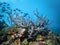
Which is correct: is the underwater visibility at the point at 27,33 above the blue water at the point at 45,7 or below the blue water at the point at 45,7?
below

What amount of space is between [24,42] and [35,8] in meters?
0.98

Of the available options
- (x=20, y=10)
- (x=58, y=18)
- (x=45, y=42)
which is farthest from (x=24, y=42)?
(x=58, y=18)

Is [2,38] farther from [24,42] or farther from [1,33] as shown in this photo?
[24,42]

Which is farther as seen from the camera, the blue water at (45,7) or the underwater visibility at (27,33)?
the blue water at (45,7)

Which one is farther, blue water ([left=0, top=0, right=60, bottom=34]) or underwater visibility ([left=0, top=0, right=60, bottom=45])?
blue water ([left=0, top=0, right=60, bottom=34])

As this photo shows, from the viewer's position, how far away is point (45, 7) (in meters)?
4.11

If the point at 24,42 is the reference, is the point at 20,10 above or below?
above

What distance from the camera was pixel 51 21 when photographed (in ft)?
13.3

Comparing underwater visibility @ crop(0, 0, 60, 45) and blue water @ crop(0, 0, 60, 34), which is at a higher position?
blue water @ crop(0, 0, 60, 34)


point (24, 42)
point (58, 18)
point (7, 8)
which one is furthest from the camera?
point (58, 18)

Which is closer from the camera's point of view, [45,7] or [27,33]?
[27,33]

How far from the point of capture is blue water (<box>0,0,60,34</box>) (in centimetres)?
398

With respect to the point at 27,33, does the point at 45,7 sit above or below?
above

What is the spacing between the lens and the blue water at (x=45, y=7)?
3.98 metres
